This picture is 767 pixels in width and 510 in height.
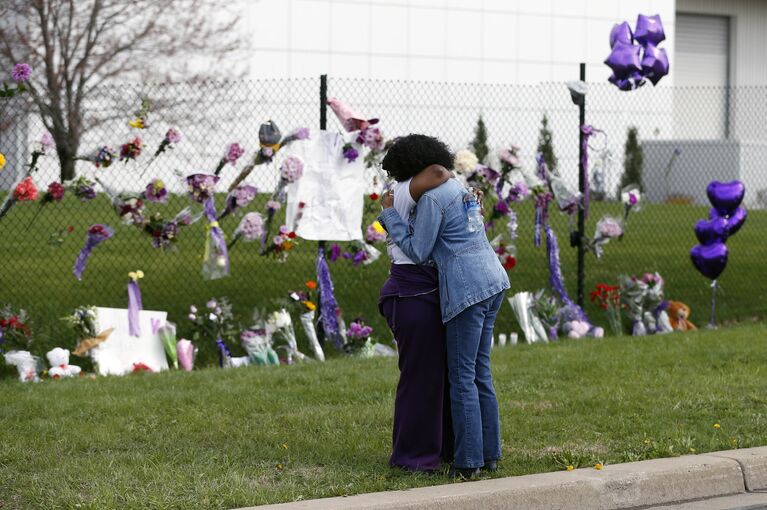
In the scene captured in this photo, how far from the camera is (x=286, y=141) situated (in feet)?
33.0

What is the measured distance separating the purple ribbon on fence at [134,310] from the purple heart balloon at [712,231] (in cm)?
525

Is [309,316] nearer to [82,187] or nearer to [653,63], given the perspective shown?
[82,187]

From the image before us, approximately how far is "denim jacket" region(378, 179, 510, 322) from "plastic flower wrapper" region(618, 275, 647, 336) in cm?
557

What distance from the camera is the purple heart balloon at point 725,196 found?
11547 mm

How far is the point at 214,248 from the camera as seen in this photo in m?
9.94

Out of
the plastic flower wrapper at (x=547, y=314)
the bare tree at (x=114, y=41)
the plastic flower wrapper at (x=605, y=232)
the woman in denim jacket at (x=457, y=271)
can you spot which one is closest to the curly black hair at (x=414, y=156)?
the woman in denim jacket at (x=457, y=271)

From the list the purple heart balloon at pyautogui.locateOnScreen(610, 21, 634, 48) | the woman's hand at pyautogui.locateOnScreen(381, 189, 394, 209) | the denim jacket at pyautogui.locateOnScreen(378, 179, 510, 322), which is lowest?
the denim jacket at pyautogui.locateOnScreen(378, 179, 510, 322)

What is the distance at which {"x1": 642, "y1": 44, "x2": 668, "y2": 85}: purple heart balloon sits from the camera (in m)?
11.3

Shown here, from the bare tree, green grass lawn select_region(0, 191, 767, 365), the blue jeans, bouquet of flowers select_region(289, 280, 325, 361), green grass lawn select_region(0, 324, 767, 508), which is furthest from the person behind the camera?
the bare tree

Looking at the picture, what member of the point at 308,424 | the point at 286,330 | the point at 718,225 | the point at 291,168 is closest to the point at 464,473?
the point at 308,424

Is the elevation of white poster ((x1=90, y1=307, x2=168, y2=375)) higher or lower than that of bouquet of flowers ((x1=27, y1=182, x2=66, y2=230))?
lower

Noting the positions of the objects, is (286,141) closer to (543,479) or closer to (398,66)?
(543,479)

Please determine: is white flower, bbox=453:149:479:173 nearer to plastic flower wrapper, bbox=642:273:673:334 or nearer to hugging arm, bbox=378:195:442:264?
plastic flower wrapper, bbox=642:273:673:334

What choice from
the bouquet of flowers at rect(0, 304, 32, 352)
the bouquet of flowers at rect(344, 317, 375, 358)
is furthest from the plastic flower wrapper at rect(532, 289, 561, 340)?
the bouquet of flowers at rect(0, 304, 32, 352)
